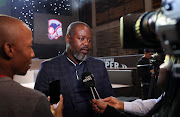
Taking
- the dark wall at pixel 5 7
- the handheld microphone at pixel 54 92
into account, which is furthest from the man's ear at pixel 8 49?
the dark wall at pixel 5 7

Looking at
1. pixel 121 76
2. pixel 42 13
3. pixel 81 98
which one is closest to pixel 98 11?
pixel 42 13

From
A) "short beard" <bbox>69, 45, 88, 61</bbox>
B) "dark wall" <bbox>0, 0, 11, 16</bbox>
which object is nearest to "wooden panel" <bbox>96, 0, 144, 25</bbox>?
"dark wall" <bbox>0, 0, 11, 16</bbox>

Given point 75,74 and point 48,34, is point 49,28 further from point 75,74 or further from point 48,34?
point 75,74

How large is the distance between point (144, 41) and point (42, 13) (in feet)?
23.0

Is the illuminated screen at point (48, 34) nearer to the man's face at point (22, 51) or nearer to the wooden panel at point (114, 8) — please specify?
the wooden panel at point (114, 8)

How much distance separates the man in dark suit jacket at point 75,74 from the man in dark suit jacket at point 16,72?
0.68 metres

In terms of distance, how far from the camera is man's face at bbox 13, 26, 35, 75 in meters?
0.77

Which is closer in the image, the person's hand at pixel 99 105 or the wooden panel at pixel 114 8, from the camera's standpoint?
the person's hand at pixel 99 105

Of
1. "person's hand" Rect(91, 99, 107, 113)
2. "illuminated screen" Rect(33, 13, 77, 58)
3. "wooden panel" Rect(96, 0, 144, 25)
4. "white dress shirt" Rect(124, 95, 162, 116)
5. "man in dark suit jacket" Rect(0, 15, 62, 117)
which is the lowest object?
"white dress shirt" Rect(124, 95, 162, 116)

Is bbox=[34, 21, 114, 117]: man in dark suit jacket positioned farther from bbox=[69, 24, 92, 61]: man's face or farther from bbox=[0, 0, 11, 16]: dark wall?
bbox=[0, 0, 11, 16]: dark wall

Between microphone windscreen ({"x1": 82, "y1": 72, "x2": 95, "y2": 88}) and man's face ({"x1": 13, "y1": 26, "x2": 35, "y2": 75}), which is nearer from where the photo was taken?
man's face ({"x1": 13, "y1": 26, "x2": 35, "y2": 75})

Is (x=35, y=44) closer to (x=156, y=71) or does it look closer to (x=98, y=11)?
(x=98, y=11)

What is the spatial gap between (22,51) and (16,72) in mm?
103

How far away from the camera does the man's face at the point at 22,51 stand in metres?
0.77
